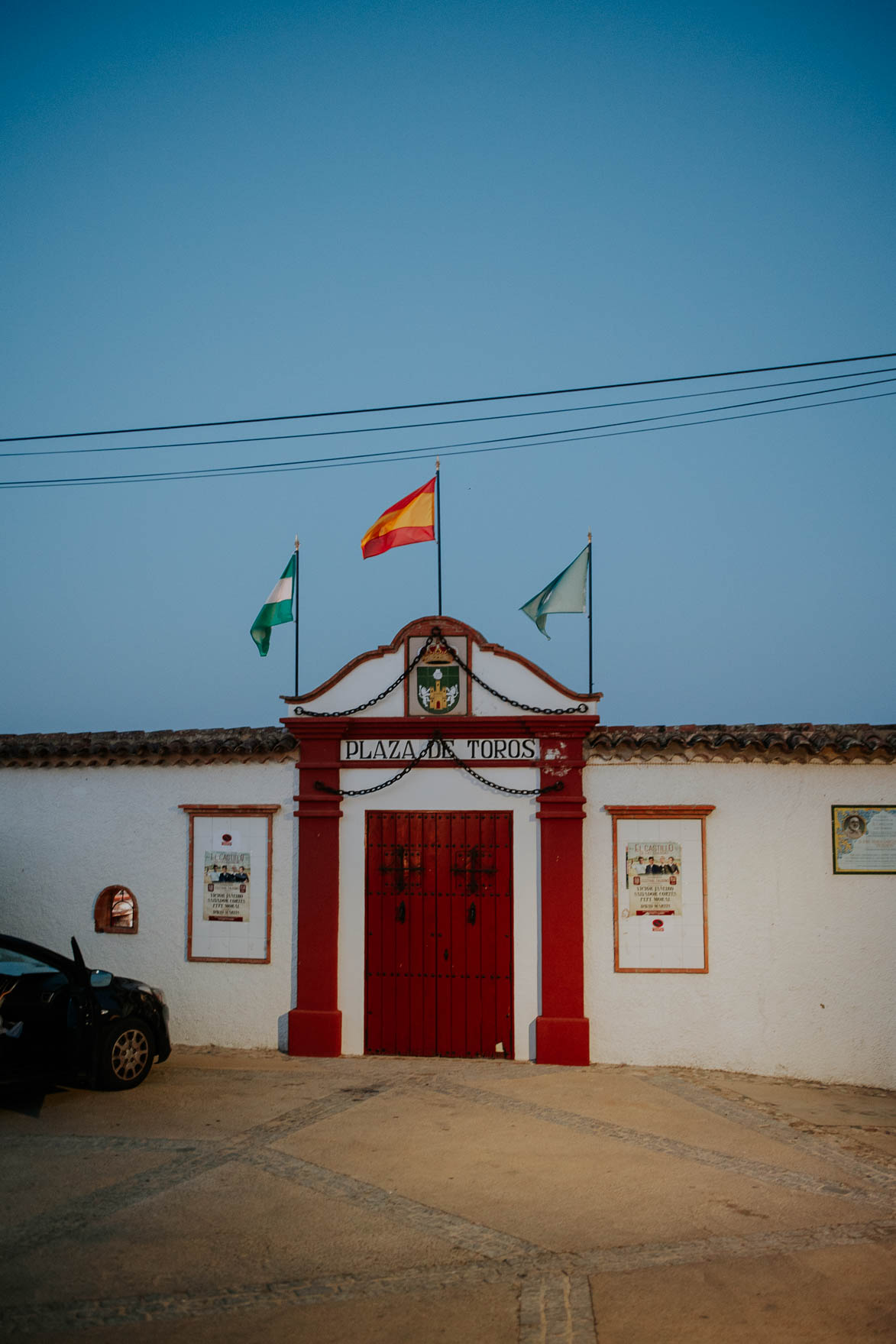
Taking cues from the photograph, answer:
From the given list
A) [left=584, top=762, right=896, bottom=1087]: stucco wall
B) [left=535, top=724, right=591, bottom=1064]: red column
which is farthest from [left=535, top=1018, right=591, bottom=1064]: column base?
[left=584, top=762, right=896, bottom=1087]: stucco wall

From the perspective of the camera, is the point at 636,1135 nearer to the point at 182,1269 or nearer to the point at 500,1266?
the point at 500,1266

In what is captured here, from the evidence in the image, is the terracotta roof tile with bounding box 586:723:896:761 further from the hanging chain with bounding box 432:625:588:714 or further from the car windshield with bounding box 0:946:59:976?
the car windshield with bounding box 0:946:59:976

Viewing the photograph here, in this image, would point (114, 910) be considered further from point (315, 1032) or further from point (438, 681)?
point (438, 681)

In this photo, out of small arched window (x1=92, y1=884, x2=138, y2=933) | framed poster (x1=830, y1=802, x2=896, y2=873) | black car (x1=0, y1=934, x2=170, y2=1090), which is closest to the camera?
black car (x1=0, y1=934, x2=170, y2=1090)

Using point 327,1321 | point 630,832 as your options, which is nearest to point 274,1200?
point 327,1321

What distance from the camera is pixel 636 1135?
7.82 meters

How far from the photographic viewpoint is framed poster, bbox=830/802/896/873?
991 cm

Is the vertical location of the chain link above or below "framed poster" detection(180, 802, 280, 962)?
above

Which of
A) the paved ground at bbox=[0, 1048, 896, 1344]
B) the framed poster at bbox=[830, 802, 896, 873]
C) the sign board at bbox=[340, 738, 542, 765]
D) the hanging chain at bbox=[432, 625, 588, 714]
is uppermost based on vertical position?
the hanging chain at bbox=[432, 625, 588, 714]

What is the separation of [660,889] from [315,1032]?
3.64m

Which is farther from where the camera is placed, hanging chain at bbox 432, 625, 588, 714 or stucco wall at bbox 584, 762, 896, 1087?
hanging chain at bbox 432, 625, 588, 714

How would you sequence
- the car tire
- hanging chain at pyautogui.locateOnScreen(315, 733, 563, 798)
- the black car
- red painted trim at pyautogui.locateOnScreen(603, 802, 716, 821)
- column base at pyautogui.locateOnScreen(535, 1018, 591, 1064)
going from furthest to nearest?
hanging chain at pyautogui.locateOnScreen(315, 733, 563, 798)
red painted trim at pyautogui.locateOnScreen(603, 802, 716, 821)
column base at pyautogui.locateOnScreen(535, 1018, 591, 1064)
the car tire
the black car

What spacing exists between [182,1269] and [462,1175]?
6.88 ft

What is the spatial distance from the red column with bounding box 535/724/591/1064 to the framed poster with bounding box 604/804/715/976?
0.37 metres
